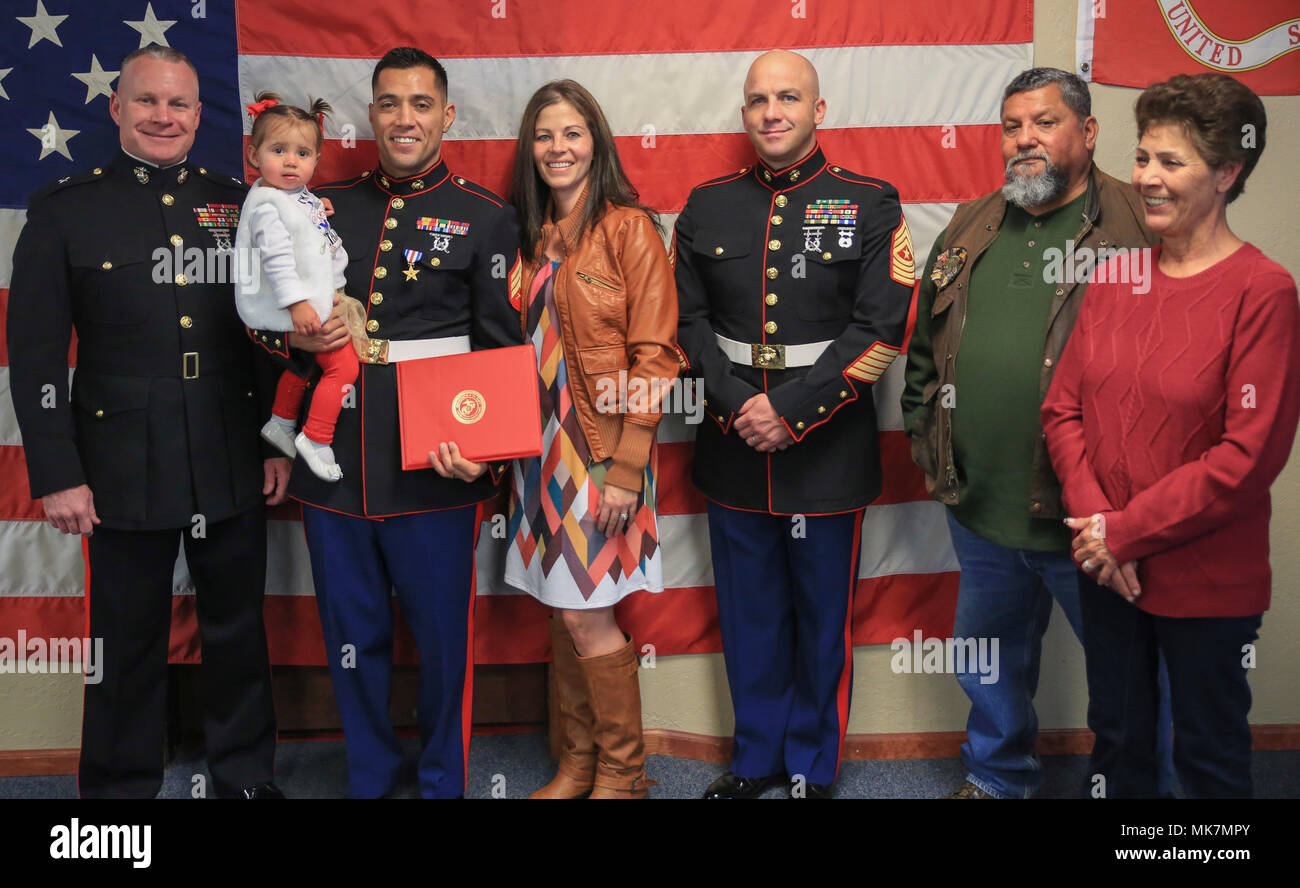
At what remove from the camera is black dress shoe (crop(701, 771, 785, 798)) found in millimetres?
2652

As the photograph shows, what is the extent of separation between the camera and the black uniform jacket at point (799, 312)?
7.84 feet

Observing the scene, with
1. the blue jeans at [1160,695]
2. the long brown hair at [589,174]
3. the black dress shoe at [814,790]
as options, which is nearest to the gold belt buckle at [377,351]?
the long brown hair at [589,174]

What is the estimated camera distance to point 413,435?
7.70 feet

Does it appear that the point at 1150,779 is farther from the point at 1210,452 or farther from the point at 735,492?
the point at 735,492

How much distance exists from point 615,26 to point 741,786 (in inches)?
79.0

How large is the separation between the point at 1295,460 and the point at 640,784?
1.95 metres

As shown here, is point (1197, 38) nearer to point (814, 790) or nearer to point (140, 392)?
point (814, 790)

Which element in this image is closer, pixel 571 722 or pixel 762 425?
pixel 762 425

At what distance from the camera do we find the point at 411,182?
2.45 meters

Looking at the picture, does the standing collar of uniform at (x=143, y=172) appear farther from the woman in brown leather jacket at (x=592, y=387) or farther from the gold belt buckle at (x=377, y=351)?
the woman in brown leather jacket at (x=592, y=387)

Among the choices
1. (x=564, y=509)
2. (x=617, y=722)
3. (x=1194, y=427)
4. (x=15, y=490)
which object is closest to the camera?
(x=1194, y=427)

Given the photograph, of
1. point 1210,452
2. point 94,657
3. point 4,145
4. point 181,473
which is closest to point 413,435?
point 181,473

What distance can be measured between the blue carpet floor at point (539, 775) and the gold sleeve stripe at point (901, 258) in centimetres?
134

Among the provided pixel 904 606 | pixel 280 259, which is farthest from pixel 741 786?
pixel 280 259
